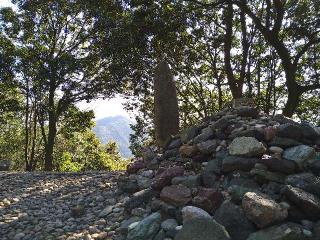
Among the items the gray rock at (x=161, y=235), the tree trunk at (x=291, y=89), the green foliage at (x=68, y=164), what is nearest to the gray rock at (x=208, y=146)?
the gray rock at (x=161, y=235)

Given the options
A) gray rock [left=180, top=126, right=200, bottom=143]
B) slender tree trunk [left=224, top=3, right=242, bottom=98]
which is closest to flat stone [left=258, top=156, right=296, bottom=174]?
gray rock [left=180, top=126, right=200, bottom=143]

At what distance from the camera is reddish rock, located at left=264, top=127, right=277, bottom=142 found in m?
8.42

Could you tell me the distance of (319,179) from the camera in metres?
7.02

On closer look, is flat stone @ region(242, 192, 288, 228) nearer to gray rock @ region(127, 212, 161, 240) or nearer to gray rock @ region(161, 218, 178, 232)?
gray rock @ region(161, 218, 178, 232)

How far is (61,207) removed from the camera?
981 centimetres

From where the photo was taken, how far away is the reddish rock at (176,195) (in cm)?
755

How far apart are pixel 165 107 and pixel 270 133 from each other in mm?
4944

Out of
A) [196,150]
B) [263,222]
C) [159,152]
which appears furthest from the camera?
[159,152]

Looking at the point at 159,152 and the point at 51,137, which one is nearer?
the point at 159,152

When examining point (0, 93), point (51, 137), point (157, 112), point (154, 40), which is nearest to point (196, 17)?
point (154, 40)

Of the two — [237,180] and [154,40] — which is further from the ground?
[154,40]

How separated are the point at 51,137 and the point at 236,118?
17.4 metres

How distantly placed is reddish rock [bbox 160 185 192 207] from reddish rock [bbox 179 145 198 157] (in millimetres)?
1579

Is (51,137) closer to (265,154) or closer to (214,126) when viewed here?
(214,126)
